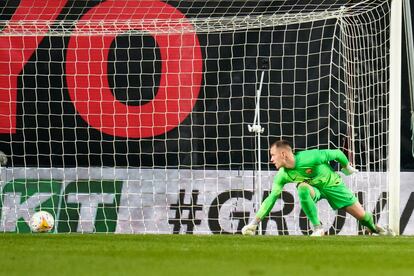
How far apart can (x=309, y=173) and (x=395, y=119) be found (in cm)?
128

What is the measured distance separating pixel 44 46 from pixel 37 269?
847 cm

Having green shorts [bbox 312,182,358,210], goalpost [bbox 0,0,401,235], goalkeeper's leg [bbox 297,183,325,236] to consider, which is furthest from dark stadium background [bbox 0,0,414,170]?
goalkeeper's leg [bbox 297,183,325,236]

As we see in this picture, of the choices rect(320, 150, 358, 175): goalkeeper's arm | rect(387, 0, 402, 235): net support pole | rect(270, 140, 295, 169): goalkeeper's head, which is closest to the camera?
rect(320, 150, 358, 175): goalkeeper's arm

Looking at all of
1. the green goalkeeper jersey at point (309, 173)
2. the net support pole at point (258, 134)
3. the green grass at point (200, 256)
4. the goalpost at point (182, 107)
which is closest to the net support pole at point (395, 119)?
the green goalkeeper jersey at point (309, 173)

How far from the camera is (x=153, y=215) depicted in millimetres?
13492

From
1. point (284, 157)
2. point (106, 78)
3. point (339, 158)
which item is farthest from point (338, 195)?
point (106, 78)

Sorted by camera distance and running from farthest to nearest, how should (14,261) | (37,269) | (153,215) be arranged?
(153,215) < (14,261) < (37,269)

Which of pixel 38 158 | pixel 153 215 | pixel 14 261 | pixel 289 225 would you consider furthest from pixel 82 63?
pixel 14 261

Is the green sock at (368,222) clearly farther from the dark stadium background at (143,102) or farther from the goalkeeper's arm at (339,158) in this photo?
the dark stadium background at (143,102)

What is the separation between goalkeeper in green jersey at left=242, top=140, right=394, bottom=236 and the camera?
448 inches

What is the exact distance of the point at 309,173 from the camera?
38.2 ft

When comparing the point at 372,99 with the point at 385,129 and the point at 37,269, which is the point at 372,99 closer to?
the point at 385,129

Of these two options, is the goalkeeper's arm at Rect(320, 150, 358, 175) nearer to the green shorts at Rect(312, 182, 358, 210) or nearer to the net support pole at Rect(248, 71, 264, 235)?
the green shorts at Rect(312, 182, 358, 210)

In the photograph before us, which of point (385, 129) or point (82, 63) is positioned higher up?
point (82, 63)
